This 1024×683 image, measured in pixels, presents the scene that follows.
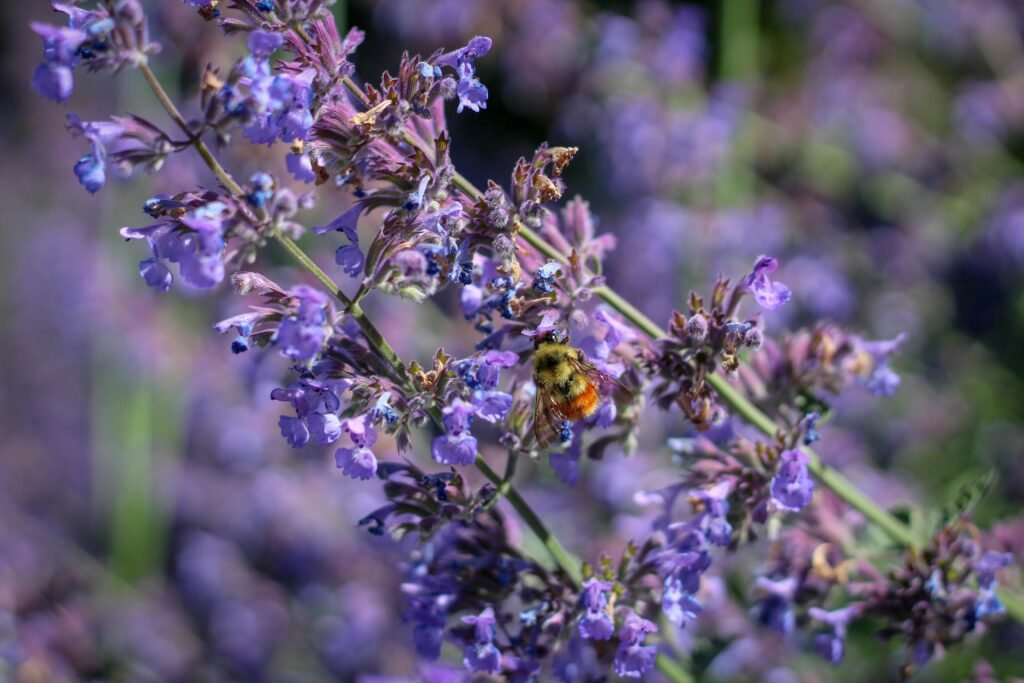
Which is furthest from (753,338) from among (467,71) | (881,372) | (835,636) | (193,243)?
(193,243)

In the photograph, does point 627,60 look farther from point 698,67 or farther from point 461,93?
point 461,93

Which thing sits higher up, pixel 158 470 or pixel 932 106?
pixel 932 106

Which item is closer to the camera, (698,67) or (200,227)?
(200,227)

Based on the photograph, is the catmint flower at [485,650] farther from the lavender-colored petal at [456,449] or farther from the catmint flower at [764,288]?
the catmint flower at [764,288]

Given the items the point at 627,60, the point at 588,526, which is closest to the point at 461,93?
the point at 588,526

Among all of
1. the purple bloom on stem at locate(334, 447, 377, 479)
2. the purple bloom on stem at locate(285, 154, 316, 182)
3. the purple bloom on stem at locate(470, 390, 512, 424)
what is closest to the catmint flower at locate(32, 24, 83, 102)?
the purple bloom on stem at locate(285, 154, 316, 182)

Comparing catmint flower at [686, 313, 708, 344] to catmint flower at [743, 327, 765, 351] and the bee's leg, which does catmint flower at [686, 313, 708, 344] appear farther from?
the bee's leg
